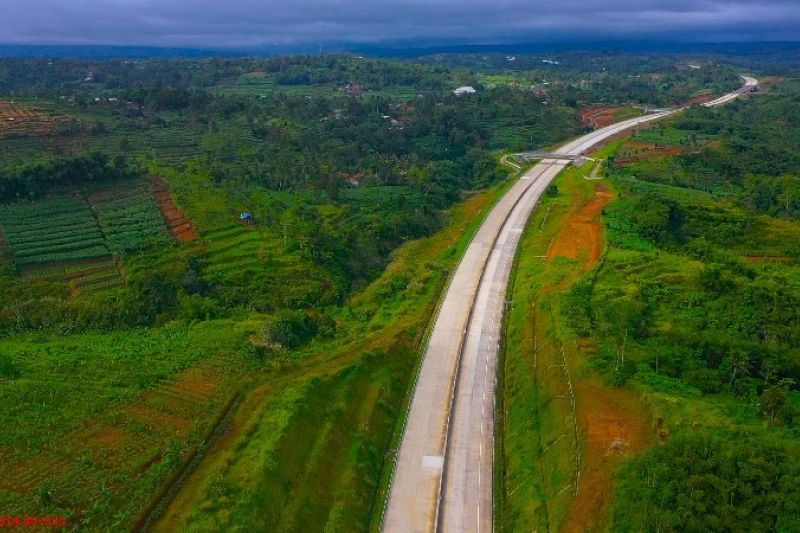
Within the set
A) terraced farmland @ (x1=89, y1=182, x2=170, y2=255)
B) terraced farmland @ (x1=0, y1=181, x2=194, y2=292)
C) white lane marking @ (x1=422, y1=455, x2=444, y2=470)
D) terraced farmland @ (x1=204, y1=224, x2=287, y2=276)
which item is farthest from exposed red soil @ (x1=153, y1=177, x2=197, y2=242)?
white lane marking @ (x1=422, y1=455, x2=444, y2=470)

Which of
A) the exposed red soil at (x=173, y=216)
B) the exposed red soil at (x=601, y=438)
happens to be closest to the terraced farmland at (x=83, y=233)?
the exposed red soil at (x=173, y=216)

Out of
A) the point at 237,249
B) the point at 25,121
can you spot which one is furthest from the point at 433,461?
the point at 25,121

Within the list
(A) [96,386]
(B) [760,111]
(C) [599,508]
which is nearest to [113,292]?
(A) [96,386]

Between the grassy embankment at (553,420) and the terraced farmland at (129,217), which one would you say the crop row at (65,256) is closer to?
the terraced farmland at (129,217)

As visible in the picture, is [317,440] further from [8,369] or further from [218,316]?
[8,369]

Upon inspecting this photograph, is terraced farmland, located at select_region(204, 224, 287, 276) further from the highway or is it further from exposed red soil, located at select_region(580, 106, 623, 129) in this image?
exposed red soil, located at select_region(580, 106, 623, 129)

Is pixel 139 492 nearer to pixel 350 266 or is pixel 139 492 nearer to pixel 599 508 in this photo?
pixel 599 508
